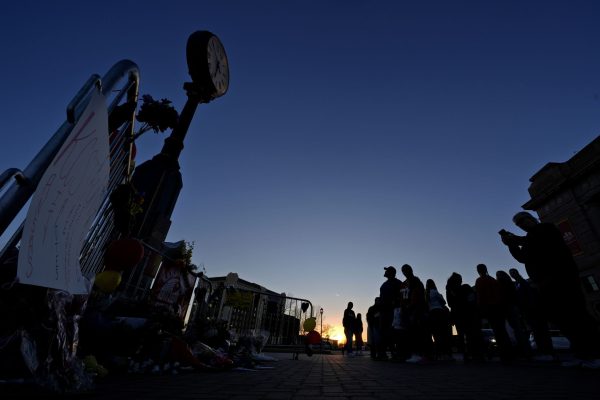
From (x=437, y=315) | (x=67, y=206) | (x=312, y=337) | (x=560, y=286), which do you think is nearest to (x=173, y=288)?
(x=67, y=206)

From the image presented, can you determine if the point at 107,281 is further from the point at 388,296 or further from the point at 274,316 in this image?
the point at 274,316

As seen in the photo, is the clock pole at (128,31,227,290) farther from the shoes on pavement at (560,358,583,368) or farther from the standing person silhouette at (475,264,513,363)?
the shoes on pavement at (560,358,583,368)

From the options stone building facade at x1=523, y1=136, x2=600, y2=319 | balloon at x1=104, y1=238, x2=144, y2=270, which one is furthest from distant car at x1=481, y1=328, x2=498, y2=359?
stone building facade at x1=523, y1=136, x2=600, y2=319

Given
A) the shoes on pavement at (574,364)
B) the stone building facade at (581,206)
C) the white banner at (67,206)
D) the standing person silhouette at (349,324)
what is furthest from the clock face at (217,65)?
the stone building facade at (581,206)

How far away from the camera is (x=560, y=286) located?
4.12m

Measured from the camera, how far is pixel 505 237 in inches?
196

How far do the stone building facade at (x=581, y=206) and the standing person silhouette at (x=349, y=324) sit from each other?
20.8 meters

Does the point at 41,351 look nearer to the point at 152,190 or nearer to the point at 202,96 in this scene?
the point at 152,190

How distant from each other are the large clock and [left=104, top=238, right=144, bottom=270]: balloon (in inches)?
648

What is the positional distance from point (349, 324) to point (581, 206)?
82.4ft

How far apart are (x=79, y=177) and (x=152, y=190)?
14.1m

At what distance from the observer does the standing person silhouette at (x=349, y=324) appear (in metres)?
12.2

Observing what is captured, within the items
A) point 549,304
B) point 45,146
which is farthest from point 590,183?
point 45,146

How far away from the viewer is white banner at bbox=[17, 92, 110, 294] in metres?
1.20
